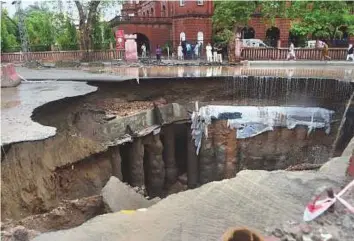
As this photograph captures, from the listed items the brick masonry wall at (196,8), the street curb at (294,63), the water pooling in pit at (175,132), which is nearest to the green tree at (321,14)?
the street curb at (294,63)

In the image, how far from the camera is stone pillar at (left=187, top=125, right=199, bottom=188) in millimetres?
13013

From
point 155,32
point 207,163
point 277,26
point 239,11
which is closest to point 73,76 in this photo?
point 207,163

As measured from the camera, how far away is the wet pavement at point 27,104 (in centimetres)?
717

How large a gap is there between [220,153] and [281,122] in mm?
2358

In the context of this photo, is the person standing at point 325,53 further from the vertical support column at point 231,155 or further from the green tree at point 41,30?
the green tree at point 41,30

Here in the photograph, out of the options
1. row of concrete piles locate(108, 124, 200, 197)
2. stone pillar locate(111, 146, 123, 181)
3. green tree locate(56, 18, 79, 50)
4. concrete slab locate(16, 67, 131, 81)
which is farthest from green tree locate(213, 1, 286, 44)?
green tree locate(56, 18, 79, 50)

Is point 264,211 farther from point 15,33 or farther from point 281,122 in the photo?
point 15,33

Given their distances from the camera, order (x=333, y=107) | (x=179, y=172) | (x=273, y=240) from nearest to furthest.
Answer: (x=273, y=240) < (x=333, y=107) < (x=179, y=172)

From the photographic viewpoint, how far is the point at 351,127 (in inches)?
450

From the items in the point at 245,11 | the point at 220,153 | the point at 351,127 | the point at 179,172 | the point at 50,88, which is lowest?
the point at 179,172

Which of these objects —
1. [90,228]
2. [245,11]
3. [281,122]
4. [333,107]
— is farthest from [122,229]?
[245,11]

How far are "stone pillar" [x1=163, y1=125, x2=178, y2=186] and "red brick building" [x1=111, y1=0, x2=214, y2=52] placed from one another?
67.5 ft

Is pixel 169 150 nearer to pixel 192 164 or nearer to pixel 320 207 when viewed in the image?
pixel 192 164

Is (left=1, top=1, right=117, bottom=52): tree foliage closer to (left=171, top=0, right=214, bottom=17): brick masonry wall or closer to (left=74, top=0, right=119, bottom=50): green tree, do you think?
(left=74, top=0, right=119, bottom=50): green tree
